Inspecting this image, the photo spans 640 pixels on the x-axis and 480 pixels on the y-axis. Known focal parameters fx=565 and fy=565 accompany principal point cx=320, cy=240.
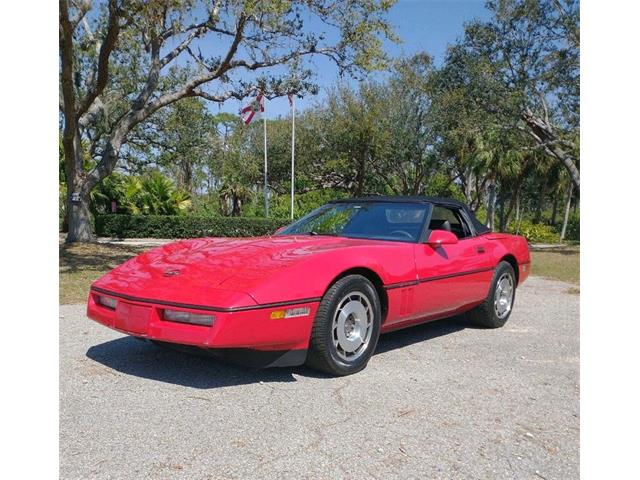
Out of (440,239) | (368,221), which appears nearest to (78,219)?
(368,221)

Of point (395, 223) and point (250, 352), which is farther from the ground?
point (395, 223)

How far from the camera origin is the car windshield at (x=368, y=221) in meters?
4.94

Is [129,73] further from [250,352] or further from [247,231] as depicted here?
[250,352]

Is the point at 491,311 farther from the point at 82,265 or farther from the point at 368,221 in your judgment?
the point at 82,265

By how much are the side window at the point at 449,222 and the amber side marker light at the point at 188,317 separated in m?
2.62

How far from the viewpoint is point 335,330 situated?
154 inches

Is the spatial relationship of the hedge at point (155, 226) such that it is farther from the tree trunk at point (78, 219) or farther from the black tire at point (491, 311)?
the black tire at point (491, 311)

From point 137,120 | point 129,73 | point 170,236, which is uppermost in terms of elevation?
point 129,73

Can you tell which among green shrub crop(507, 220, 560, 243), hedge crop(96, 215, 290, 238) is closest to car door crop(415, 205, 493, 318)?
hedge crop(96, 215, 290, 238)

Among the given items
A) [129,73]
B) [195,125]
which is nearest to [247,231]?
[195,125]

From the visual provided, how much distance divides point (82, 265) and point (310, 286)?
28.1ft

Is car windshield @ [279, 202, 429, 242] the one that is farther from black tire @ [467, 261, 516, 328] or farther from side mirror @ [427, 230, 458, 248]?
black tire @ [467, 261, 516, 328]
